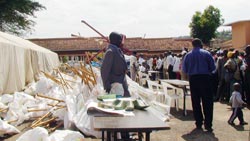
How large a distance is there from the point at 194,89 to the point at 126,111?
11.1 ft

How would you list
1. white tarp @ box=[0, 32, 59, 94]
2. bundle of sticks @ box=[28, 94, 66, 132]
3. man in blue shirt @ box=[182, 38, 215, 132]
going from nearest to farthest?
man in blue shirt @ box=[182, 38, 215, 132] < bundle of sticks @ box=[28, 94, 66, 132] < white tarp @ box=[0, 32, 59, 94]

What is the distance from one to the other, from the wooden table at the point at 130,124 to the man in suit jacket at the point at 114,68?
195cm

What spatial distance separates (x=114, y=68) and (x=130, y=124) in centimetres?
250

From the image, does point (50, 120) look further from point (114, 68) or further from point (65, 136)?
point (114, 68)

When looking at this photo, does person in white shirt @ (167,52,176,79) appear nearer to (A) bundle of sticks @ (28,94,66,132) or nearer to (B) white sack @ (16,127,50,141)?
(A) bundle of sticks @ (28,94,66,132)

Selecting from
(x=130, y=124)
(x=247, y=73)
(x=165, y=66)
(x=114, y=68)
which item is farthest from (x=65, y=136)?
(x=165, y=66)

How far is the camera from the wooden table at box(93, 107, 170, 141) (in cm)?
304

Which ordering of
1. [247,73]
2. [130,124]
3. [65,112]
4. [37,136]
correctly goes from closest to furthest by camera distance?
[130,124] < [37,136] < [65,112] < [247,73]

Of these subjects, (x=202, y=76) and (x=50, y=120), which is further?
(x=50, y=120)

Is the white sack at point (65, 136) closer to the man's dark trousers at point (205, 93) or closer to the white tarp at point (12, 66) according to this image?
the man's dark trousers at point (205, 93)

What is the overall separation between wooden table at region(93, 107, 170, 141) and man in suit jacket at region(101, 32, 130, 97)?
1953mm

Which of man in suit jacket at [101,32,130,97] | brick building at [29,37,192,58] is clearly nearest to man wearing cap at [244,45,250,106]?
man in suit jacket at [101,32,130,97]

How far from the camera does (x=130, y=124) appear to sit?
3.16 metres

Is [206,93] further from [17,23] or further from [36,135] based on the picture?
[17,23]
